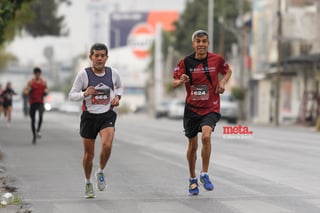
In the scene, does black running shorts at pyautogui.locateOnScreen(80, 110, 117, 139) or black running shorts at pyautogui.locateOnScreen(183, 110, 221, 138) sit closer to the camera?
black running shorts at pyautogui.locateOnScreen(80, 110, 117, 139)

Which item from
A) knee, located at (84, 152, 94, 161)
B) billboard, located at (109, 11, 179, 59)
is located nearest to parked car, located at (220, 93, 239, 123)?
knee, located at (84, 152, 94, 161)

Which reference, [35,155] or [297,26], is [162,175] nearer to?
[35,155]

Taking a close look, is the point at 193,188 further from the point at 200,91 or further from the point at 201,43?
the point at 201,43

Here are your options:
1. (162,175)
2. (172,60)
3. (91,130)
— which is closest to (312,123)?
(162,175)

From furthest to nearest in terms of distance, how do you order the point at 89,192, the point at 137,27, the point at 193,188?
the point at 137,27, the point at 193,188, the point at 89,192

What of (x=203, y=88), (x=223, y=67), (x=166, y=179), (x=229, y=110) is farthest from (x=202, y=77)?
(x=229, y=110)

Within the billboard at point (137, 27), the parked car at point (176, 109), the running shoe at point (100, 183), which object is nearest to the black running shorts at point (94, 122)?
the running shoe at point (100, 183)

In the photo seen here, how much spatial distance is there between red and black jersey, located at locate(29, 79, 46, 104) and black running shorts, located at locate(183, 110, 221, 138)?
1229 centimetres

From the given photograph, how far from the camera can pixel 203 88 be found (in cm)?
1218

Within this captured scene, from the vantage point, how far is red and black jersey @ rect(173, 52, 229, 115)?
39.9 ft

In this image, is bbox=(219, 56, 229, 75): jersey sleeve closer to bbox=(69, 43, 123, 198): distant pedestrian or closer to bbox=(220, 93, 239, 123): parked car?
bbox=(69, 43, 123, 198): distant pedestrian

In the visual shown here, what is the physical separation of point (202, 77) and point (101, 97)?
4.13ft

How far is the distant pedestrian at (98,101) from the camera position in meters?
11.8

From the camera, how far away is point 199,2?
97500 millimetres
